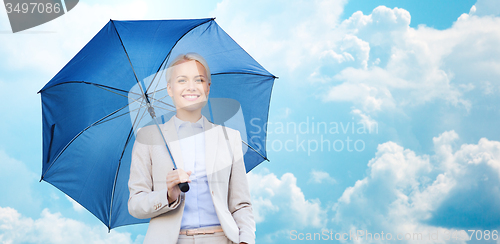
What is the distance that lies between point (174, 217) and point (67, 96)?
5.41 feet

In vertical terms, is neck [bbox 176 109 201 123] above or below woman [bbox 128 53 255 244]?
above

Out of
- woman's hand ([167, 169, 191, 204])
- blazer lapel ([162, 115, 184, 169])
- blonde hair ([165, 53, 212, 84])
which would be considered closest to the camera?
woman's hand ([167, 169, 191, 204])

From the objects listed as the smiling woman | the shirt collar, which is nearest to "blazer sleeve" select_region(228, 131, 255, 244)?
the shirt collar

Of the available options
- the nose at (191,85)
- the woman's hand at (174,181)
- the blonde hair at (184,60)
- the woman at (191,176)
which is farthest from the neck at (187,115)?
the woman's hand at (174,181)

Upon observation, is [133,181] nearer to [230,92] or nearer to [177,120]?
[177,120]

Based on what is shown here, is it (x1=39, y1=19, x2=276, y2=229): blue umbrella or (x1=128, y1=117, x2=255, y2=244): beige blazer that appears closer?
(x1=128, y1=117, x2=255, y2=244): beige blazer

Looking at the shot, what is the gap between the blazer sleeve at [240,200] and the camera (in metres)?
2.75

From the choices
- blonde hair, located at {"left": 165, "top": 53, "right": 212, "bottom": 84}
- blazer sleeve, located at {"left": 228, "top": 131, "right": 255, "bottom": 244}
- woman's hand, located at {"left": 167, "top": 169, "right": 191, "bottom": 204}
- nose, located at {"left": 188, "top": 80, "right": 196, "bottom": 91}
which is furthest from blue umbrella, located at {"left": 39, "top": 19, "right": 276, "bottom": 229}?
woman's hand, located at {"left": 167, "top": 169, "right": 191, "bottom": 204}

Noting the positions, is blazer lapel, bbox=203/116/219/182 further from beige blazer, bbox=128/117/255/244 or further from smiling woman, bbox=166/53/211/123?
smiling woman, bbox=166/53/211/123

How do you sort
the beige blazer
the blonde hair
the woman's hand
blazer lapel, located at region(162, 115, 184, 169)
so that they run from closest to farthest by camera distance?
the woman's hand, the beige blazer, blazer lapel, located at region(162, 115, 184, 169), the blonde hair

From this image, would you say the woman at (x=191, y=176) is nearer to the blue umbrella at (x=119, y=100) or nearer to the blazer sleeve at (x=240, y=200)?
the blazer sleeve at (x=240, y=200)

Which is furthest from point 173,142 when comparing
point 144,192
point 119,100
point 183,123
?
point 119,100

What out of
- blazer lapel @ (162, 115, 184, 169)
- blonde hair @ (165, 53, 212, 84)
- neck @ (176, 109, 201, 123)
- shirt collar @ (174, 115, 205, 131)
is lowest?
blazer lapel @ (162, 115, 184, 169)

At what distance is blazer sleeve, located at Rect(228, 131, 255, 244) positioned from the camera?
275 cm
